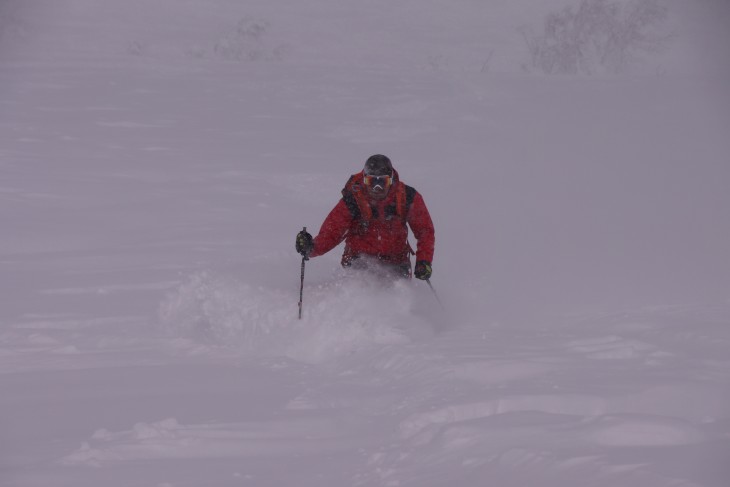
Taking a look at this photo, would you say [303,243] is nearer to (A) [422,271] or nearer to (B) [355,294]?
(B) [355,294]

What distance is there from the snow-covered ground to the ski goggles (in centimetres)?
82

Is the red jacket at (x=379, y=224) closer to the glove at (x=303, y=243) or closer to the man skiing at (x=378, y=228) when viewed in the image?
the man skiing at (x=378, y=228)

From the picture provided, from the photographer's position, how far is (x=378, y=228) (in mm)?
6734

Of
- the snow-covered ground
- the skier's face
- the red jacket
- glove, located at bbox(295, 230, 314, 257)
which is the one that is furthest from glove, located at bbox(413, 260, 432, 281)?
glove, located at bbox(295, 230, 314, 257)

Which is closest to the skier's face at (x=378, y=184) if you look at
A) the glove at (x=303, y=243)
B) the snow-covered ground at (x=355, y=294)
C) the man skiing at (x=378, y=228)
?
the man skiing at (x=378, y=228)

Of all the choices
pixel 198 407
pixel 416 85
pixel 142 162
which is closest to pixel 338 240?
pixel 198 407

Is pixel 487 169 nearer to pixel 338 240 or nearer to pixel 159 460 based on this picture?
pixel 338 240

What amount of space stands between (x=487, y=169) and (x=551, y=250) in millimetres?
5681

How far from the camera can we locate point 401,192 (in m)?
6.57

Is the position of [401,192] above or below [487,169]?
below

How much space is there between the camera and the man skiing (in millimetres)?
6484

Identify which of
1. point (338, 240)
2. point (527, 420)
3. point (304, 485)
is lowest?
point (304, 485)

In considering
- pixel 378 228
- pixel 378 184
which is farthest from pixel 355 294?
pixel 378 184

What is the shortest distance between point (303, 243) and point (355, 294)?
60 cm
